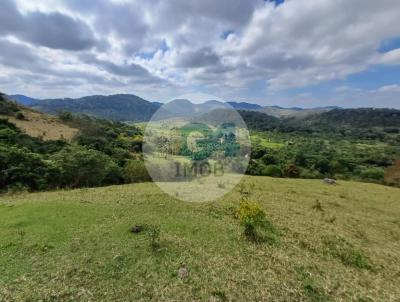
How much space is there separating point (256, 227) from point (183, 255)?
631 centimetres

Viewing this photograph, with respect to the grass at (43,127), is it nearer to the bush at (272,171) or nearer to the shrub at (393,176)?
the bush at (272,171)

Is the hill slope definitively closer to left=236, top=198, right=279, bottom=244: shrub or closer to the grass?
the grass

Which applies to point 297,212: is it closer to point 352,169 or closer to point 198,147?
point 198,147

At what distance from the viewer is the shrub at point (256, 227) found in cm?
1694

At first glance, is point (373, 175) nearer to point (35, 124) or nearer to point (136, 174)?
point (136, 174)

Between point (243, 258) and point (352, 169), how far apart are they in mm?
70888

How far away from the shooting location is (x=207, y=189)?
98.9 ft

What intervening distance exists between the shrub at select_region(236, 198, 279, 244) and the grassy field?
2.07ft

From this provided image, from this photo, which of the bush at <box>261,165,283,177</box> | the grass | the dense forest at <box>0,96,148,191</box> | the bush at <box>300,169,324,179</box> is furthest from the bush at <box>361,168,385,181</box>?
the grass

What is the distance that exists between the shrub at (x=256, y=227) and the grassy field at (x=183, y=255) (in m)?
0.63

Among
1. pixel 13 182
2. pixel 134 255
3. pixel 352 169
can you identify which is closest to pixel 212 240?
pixel 134 255

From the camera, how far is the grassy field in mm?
11586

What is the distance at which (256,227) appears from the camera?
60.4ft

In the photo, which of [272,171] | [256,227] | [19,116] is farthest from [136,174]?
[19,116]
